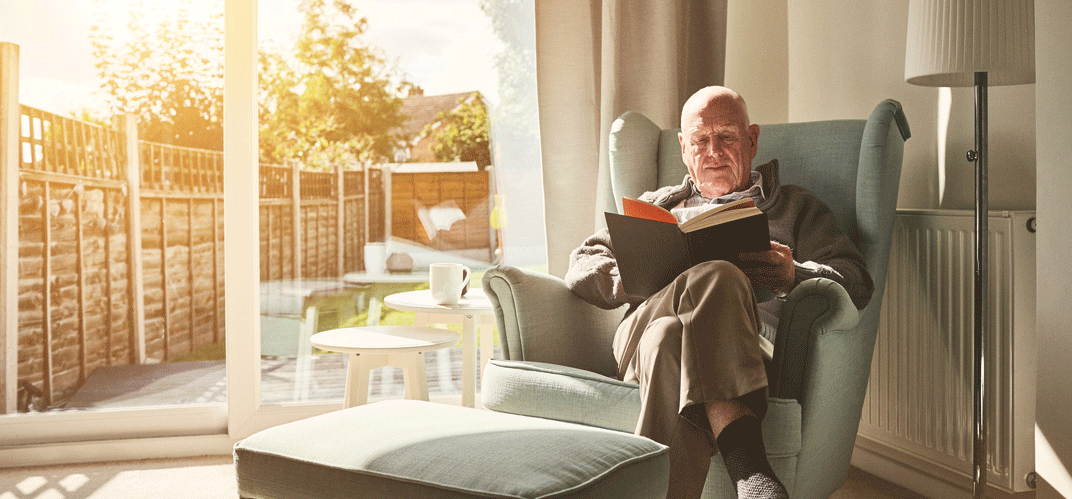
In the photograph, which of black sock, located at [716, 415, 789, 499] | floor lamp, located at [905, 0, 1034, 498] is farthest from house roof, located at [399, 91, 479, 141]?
black sock, located at [716, 415, 789, 499]

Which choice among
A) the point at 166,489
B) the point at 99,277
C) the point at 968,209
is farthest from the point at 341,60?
the point at 968,209

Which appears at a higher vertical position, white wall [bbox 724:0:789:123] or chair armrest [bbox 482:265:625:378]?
white wall [bbox 724:0:789:123]

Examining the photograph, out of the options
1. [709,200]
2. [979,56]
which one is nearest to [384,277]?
[709,200]

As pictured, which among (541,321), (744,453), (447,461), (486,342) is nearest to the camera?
(447,461)

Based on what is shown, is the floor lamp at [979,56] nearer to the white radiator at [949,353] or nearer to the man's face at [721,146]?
the white radiator at [949,353]

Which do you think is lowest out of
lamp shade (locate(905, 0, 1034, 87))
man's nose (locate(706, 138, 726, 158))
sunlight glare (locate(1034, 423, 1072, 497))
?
sunlight glare (locate(1034, 423, 1072, 497))

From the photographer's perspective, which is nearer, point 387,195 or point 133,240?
point 133,240

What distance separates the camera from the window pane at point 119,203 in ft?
7.84

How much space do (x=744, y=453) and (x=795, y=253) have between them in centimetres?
61

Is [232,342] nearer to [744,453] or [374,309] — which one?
[374,309]

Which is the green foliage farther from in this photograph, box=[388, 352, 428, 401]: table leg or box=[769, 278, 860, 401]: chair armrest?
box=[769, 278, 860, 401]: chair armrest

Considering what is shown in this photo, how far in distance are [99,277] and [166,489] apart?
81 centimetres

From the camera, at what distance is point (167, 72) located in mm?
2504

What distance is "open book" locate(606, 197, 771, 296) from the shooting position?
1361mm
